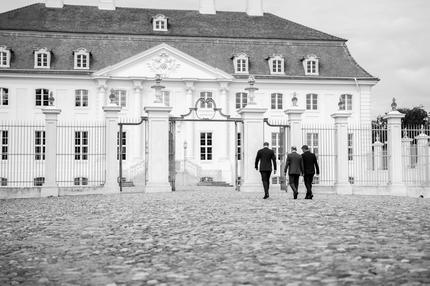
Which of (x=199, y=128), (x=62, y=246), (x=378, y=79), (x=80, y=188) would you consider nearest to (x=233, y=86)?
(x=199, y=128)

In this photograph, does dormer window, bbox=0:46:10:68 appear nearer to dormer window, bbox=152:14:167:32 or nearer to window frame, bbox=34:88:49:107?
window frame, bbox=34:88:49:107

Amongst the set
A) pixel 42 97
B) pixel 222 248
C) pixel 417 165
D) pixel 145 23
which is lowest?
pixel 222 248

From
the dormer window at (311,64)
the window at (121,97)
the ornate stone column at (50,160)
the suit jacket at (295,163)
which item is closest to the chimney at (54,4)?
the window at (121,97)

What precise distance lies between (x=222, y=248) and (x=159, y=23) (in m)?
35.9

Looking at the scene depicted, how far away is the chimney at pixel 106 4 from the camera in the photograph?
43.4 meters

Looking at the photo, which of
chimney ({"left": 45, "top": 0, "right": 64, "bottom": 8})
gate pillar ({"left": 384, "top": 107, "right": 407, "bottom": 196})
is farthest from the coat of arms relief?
gate pillar ({"left": 384, "top": 107, "right": 407, "bottom": 196})

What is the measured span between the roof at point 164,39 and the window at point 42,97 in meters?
1.40

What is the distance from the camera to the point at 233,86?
135 ft

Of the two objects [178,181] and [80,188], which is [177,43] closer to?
[178,181]

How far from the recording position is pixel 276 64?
41.3 m

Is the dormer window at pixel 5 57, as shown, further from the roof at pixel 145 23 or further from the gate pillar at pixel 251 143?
the gate pillar at pixel 251 143

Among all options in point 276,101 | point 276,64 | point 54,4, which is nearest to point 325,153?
point 276,101

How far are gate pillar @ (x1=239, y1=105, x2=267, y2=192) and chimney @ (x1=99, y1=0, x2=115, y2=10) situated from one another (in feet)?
83.8

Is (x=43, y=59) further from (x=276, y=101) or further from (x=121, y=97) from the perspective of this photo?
(x=276, y=101)
